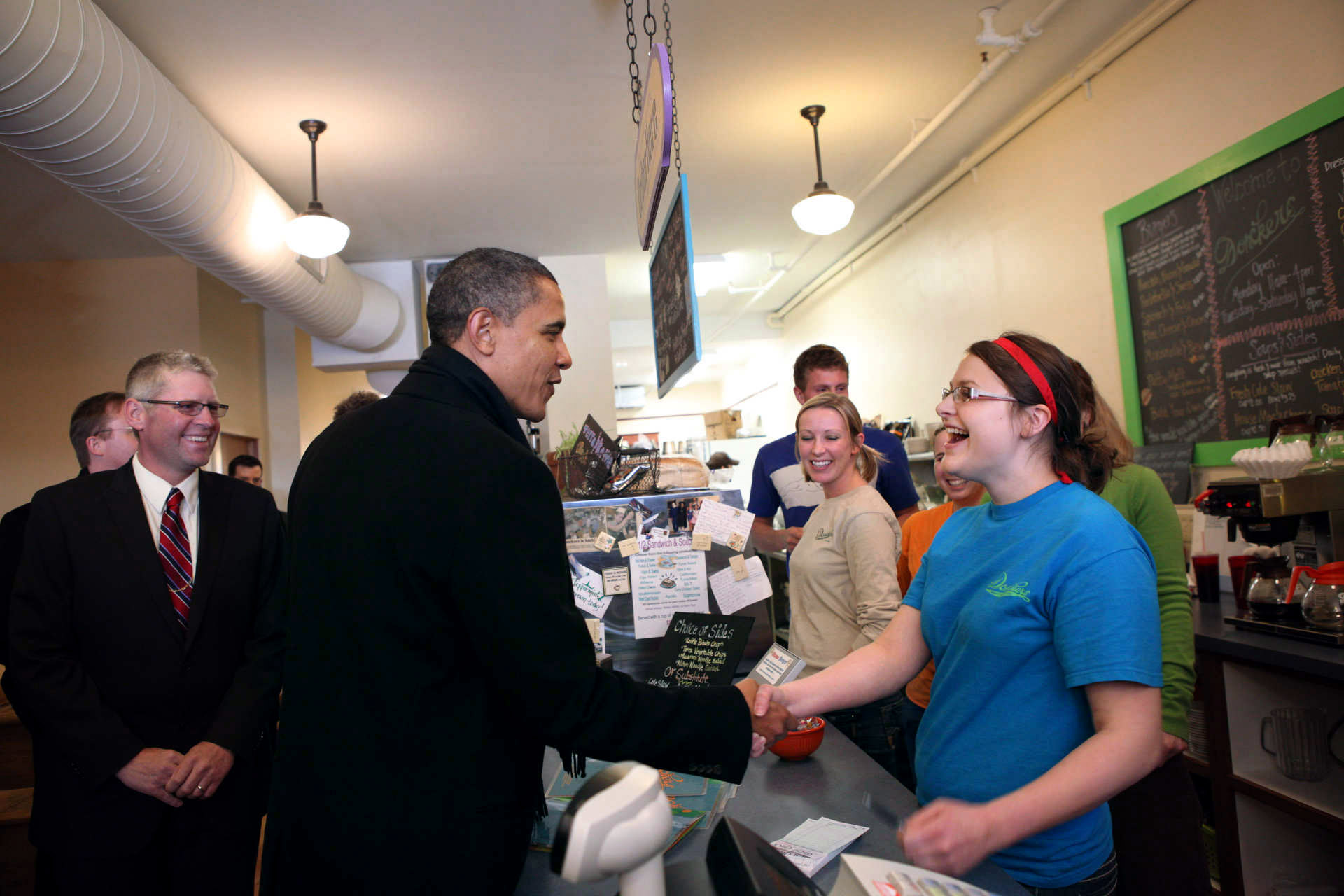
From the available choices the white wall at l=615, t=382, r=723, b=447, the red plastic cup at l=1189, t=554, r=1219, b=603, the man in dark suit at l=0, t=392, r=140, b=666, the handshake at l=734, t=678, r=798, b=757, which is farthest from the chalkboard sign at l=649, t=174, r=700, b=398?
the white wall at l=615, t=382, r=723, b=447

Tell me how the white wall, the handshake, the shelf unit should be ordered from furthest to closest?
the white wall
the shelf unit
the handshake

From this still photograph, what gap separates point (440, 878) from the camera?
1.08 meters

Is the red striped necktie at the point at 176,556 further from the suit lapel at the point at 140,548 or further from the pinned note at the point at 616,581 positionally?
the pinned note at the point at 616,581

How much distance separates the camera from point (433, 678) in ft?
3.65

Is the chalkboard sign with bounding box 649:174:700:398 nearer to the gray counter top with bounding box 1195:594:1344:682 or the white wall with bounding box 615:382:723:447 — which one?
the gray counter top with bounding box 1195:594:1344:682

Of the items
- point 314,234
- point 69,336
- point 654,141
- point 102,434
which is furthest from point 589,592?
point 69,336

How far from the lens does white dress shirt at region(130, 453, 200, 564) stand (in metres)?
2.13

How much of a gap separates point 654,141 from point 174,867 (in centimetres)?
215

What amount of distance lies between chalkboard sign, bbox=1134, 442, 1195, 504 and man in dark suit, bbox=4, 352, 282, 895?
3.59 metres

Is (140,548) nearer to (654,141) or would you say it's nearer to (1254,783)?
(654,141)

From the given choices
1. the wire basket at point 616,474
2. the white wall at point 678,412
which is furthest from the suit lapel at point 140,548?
the white wall at point 678,412

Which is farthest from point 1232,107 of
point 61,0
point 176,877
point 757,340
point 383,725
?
point 757,340

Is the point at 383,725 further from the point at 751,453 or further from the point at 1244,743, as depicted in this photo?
the point at 751,453

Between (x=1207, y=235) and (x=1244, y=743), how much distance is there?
216 centimetres
